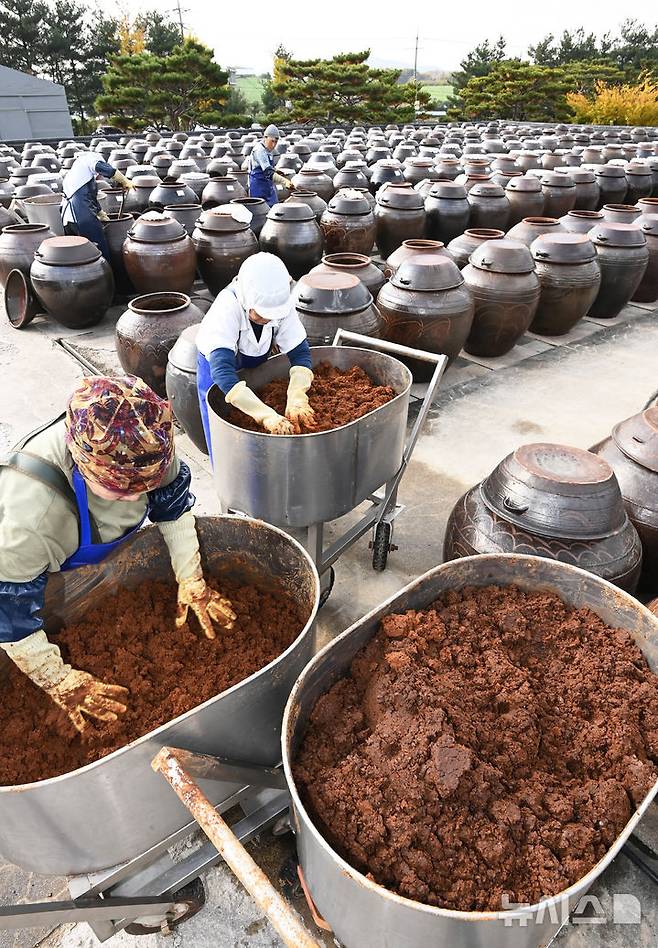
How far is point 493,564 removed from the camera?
6.97ft

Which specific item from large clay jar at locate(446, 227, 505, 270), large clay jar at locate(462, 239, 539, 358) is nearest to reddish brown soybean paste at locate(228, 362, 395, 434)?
large clay jar at locate(462, 239, 539, 358)

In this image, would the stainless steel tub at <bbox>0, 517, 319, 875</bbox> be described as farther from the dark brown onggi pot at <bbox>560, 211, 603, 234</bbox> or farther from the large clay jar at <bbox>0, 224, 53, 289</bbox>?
the dark brown onggi pot at <bbox>560, 211, 603, 234</bbox>

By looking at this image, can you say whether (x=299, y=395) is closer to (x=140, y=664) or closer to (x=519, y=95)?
(x=140, y=664)

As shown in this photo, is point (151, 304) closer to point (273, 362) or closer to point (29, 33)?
point (273, 362)

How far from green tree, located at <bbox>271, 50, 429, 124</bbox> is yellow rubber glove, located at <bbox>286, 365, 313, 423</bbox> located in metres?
27.8

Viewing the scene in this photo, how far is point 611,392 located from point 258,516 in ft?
15.6

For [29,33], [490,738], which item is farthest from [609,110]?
[490,738]

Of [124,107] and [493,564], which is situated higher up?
[124,107]

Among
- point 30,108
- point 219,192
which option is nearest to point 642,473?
point 219,192

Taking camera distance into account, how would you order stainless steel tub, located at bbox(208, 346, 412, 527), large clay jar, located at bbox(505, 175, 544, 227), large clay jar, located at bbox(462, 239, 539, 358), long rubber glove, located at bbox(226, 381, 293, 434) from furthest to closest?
large clay jar, located at bbox(505, 175, 544, 227) → large clay jar, located at bbox(462, 239, 539, 358) → long rubber glove, located at bbox(226, 381, 293, 434) → stainless steel tub, located at bbox(208, 346, 412, 527)

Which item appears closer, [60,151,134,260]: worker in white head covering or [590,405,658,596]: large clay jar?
[590,405,658,596]: large clay jar

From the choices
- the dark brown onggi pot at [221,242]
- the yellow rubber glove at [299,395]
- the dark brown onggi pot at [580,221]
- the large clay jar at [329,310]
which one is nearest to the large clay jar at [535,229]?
the dark brown onggi pot at [580,221]

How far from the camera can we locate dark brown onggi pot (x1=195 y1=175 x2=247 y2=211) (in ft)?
29.9

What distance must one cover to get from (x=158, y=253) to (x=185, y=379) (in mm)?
3290
